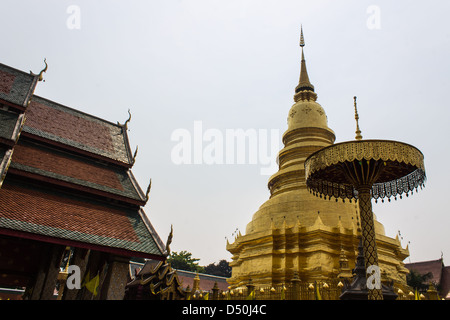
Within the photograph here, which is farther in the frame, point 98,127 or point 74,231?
point 98,127

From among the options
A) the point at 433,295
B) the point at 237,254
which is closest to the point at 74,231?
the point at 433,295

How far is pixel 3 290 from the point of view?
22750 millimetres

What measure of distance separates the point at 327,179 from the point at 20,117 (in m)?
8.54

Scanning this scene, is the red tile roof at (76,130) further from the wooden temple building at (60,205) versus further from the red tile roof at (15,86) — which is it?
the red tile roof at (15,86)

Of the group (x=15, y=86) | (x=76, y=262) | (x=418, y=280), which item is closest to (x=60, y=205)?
(x=76, y=262)

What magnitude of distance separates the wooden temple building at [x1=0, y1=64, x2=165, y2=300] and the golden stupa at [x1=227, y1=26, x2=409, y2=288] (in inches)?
305

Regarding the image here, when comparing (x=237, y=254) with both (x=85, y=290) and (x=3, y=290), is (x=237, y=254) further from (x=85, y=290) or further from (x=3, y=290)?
(x=3, y=290)

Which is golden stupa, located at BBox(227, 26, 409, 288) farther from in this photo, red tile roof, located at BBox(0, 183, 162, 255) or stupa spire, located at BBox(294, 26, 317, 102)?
red tile roof, located at BBox(0, 183, 162, 255)

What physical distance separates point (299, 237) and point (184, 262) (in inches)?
924

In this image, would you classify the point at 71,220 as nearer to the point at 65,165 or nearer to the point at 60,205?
the point at 60,205

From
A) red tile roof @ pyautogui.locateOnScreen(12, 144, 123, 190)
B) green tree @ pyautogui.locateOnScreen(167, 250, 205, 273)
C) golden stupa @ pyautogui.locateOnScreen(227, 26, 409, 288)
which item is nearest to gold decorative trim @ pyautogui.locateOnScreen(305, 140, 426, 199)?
golden stupa @ pyautogui.locateOnScreen(227, 26, 409, 288)

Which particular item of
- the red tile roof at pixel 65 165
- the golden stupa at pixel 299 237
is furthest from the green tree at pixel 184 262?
the red tile roof at pixel 65 165

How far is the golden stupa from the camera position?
14695 mm

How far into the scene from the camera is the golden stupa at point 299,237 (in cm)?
1470
